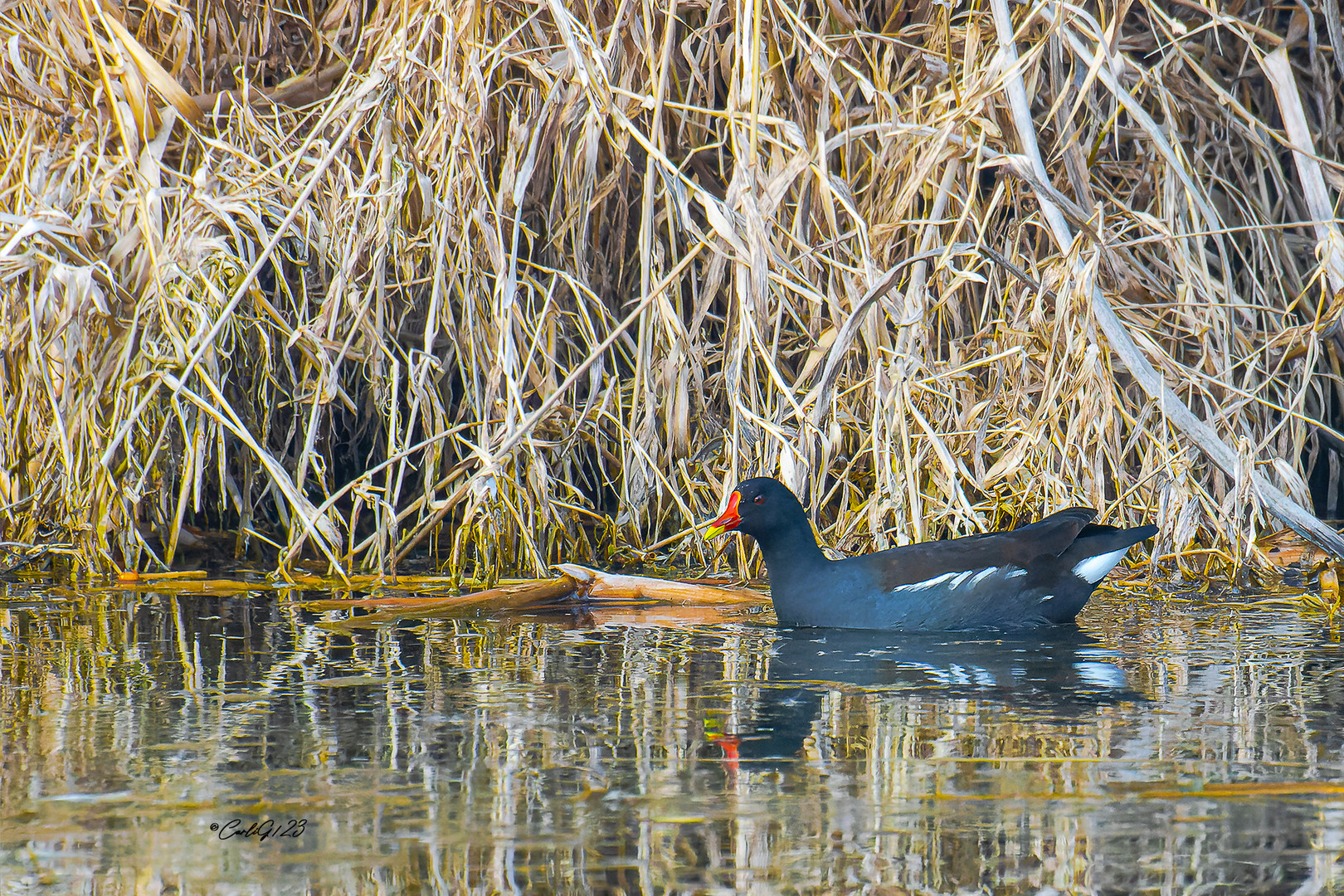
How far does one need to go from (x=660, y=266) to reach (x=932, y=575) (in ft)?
5.39

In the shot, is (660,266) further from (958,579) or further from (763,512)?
(958,579)

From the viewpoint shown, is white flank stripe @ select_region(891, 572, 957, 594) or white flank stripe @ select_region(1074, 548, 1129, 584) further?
white flank stripe @ select_region(1074, 548, 1129, 584)

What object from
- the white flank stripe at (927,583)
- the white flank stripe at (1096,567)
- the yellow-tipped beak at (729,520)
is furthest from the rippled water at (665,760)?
the yellow-tipped beak at (729,520)

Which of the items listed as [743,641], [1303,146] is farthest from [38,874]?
[1303,146]

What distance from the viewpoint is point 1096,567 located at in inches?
186

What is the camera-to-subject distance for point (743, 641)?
4.34 meters

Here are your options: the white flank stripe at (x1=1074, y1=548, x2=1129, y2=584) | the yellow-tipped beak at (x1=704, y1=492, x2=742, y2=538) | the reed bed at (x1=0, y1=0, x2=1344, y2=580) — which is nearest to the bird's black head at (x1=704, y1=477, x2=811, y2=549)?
the yellow-tipped beak at (x1=704, y1=492, x2=742, y2=538)

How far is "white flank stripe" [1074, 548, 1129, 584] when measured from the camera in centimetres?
470

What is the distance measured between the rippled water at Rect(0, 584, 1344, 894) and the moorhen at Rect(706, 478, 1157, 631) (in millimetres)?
187

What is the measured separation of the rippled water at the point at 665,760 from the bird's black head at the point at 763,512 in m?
0.45

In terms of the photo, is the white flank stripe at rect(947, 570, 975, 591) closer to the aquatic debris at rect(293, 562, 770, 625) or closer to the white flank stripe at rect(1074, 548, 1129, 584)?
the white flank stripe at rect(1074, 548, 1129, 584)

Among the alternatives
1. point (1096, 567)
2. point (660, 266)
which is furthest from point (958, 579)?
point (660, 266)

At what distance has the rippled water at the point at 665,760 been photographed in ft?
7.75

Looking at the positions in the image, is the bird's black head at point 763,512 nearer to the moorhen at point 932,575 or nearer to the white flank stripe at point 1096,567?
the moorhen at point 932,575
